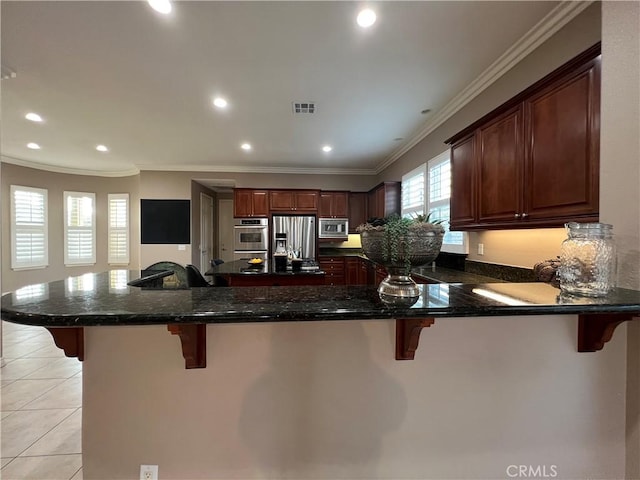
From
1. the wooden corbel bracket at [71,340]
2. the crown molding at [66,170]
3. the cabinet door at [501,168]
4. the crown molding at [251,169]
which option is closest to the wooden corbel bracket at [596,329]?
the cabinet door at [501,168]

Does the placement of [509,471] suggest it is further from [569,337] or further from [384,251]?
[384,251]

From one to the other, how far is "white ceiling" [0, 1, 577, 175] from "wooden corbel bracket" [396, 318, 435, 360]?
6.28 feet

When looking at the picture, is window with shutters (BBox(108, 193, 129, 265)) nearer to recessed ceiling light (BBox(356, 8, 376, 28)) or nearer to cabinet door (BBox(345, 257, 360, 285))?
cabinet door (BBox(345, 257, 360, 285))

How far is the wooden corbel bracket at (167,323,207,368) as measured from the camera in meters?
0.94

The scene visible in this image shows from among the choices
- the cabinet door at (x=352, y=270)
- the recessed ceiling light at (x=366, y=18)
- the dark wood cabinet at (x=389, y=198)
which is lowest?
the cabinet door at (x=352, y=270)

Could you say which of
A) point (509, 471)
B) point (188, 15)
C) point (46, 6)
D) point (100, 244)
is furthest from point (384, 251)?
point (100, 244)

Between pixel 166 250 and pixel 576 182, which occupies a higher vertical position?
pixel 576 182

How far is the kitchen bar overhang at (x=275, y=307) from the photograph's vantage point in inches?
29.2

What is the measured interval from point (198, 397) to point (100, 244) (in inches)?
286

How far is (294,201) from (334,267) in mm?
1634

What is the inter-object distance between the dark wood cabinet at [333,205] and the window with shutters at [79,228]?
17.8ft

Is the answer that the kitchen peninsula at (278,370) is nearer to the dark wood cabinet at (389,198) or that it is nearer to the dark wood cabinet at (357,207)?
the dark wood cabinet at (389,198)

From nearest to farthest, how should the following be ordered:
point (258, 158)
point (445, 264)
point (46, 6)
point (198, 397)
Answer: point (198, 397) → point (46, 6) → point (445, 264) → point (258, 158)

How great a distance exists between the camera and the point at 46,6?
1.73 meters
